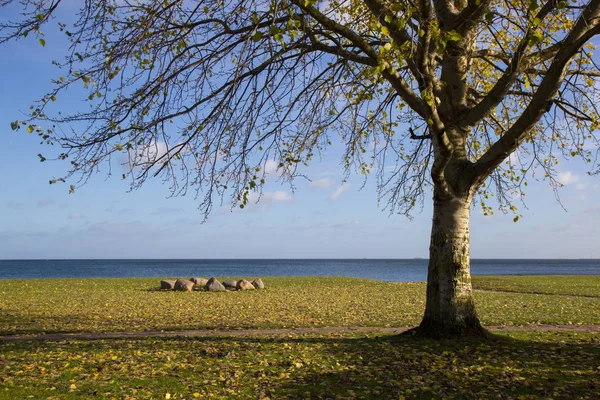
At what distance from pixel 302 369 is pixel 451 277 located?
3785 mm

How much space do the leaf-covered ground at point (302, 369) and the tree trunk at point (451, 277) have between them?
44 cm

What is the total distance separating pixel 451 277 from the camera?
1050 cm

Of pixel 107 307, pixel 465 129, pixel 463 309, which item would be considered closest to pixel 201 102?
pixel 465 129

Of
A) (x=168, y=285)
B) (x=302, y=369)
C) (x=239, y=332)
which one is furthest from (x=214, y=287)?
(x=302, y=369)

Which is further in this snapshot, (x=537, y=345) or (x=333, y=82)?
(x=333, y=82)

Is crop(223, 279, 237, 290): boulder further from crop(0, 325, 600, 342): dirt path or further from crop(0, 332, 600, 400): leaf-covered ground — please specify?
crop(0, 332, 600, 400): leaf-covered ground

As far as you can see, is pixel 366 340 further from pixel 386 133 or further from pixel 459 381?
pixel 386 133

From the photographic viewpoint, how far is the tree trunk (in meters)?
10.5

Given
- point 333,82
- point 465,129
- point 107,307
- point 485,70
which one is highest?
point 485,70

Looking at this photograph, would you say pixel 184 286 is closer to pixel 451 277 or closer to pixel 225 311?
pixel 225 311

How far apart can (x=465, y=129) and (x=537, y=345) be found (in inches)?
187

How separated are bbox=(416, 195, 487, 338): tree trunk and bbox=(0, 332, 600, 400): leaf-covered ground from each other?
17.3 inches

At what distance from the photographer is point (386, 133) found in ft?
50.2

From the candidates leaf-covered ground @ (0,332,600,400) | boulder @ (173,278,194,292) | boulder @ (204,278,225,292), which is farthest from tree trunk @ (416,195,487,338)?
boulder @ (173,278,194,292)
